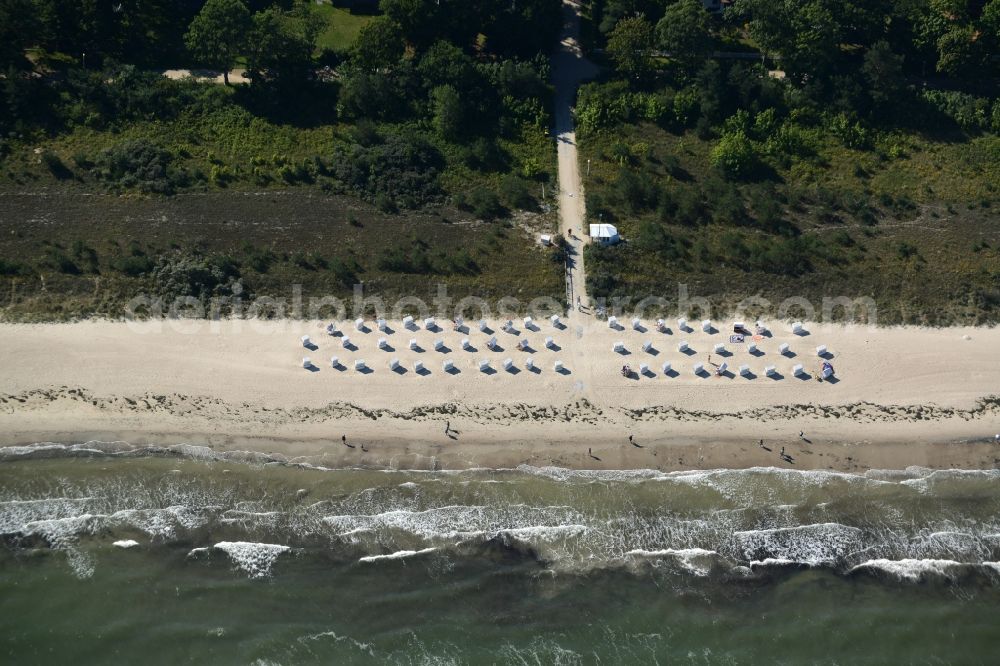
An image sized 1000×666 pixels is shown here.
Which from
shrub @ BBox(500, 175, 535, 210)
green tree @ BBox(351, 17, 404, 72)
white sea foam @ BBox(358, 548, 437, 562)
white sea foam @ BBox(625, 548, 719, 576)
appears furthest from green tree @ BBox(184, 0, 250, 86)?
white sea foam @ BBox(625, 548, 719, 576)

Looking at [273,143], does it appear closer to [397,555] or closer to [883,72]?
[397,555]

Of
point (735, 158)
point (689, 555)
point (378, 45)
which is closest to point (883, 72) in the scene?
point (735, 158)

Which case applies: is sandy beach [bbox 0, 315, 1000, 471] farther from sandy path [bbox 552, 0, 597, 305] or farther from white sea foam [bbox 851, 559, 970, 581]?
white sea foam [bbox 851, 559, 970, 581]

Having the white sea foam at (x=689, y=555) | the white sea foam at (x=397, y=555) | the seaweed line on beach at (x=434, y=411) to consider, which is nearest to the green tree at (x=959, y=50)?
the seaweed line on beach at (x=434, y=411)

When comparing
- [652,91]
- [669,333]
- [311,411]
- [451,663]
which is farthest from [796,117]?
[451,663]

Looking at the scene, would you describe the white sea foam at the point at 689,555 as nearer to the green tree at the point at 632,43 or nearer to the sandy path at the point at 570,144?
the sandy path at the point at 570,144
